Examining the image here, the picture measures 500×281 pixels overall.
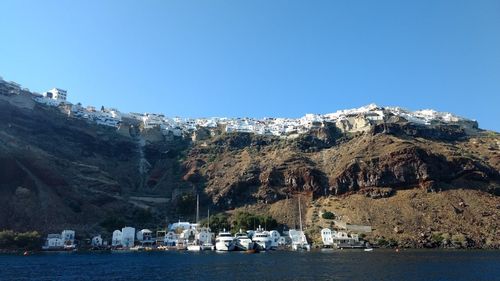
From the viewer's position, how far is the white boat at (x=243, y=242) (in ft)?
344

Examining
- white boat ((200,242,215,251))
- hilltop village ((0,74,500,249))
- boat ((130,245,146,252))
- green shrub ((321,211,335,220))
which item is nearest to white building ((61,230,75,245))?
hilltop village ((0,74,500,249))

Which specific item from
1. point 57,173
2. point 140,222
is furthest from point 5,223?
point 140,222

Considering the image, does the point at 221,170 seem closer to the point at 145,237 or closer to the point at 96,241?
the point at 145,237

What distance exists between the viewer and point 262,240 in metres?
107

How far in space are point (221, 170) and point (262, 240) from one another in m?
40.4

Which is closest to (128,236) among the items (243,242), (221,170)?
(243,242)

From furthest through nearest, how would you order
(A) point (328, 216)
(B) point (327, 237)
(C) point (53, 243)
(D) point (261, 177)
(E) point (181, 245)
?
(D) point (261, 177)
(A) point (328, 216)
(E) point (181, 245)
(B) point (327, 237)
(C) point (53, 243)

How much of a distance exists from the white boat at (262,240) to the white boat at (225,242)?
17.4 feet

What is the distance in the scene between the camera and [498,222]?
107 metres

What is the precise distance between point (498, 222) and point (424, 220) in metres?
16.4

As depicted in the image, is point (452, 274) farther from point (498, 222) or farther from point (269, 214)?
point (269, 214)

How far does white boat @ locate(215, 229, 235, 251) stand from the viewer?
342 feet

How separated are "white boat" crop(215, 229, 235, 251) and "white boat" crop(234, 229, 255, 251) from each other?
136cm

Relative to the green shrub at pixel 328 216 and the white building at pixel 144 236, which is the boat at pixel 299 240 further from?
the white building at pixel 144 236
